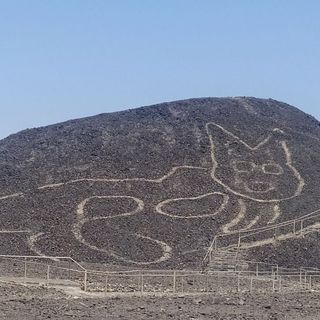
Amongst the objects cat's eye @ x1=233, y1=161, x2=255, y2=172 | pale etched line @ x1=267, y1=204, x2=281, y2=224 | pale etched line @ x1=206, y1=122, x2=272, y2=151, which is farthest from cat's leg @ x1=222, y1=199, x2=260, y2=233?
pale etched line @ x1=206, y1=122, x2=272, y2=151

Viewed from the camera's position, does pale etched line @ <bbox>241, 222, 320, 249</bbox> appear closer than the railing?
No

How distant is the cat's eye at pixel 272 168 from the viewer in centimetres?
5626

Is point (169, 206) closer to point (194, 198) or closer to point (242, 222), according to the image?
point (194, 198)

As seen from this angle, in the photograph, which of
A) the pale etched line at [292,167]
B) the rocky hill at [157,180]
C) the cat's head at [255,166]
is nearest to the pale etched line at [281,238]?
the rocky hill at [157,180]

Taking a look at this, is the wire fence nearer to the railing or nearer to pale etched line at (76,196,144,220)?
the railing

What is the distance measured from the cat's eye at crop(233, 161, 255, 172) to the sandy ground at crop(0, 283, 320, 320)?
Result: 29052mm

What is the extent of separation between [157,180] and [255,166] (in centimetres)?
732

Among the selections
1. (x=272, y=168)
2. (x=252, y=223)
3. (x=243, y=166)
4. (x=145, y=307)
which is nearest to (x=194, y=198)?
(x=252, y=223)

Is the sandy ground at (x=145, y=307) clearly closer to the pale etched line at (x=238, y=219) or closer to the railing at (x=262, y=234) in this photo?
the railing at (x=262, y=234)

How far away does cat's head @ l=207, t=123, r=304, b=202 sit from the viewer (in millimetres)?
53438

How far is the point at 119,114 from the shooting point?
64.5m

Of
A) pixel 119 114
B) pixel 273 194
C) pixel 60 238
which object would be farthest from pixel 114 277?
pixel 119 114

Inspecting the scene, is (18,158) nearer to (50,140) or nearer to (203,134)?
(50,140)

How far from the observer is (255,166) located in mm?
56844
